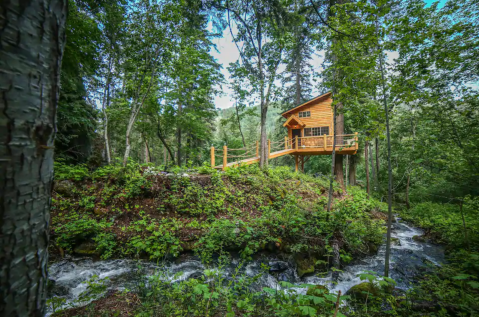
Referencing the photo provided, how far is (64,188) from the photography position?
17.7ft

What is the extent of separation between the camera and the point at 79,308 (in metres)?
2.40

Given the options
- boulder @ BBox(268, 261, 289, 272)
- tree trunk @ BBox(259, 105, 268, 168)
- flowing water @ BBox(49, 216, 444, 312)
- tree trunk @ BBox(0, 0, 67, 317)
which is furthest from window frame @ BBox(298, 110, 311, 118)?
tree trunk @ BBox(0, 0, 67, 317)

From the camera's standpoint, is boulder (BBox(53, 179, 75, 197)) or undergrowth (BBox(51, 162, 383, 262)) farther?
boulder (BBox(53, 179, 75, 197))

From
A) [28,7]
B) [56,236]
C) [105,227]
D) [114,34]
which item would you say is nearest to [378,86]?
[28,7]

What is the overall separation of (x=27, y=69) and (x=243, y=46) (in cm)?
932

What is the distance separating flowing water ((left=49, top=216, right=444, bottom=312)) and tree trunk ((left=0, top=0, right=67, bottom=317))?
8.48ft

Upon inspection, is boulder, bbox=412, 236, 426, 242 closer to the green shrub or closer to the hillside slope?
the hillside slope

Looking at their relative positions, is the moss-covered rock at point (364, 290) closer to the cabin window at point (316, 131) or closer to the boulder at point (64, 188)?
the boulder at point (64, 188)

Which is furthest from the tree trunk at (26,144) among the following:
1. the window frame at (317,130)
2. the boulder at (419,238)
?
the window frame at (317,130)

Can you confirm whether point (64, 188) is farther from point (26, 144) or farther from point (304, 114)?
point (304, 114)

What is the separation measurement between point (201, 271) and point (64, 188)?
16.0ft

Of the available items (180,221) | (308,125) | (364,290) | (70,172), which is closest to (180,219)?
(180,221)

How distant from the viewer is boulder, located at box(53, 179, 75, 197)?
5304mm

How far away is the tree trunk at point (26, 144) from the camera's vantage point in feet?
2.16
